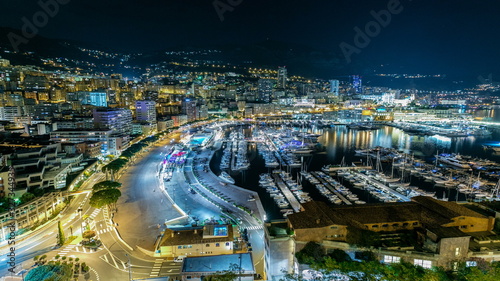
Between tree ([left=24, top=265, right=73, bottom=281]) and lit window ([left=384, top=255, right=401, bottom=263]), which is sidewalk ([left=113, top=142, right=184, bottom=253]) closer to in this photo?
tree ([left=24, top=265, right=73, bottom=281])

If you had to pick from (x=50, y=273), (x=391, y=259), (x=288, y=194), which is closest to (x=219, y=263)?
(x=50, y=273)

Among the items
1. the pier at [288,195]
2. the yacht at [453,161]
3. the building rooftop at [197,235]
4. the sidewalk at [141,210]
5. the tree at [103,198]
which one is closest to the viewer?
the building rooftop at [197,235]

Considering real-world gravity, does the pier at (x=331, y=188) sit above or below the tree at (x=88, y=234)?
below

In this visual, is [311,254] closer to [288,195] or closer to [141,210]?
[141,210]

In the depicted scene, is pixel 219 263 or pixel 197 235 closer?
pixel 219 263

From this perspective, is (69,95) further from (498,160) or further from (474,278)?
(498,160)

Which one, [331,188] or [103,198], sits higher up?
[103,198]

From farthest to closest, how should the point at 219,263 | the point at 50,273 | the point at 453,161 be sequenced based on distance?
the point at 453,161 < the point at 219,263 < the point at 50,273

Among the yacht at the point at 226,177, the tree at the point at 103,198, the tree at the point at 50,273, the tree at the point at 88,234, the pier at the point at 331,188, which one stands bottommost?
the pier at the point at 331,188

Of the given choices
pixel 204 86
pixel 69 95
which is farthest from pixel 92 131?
pixel 204 86

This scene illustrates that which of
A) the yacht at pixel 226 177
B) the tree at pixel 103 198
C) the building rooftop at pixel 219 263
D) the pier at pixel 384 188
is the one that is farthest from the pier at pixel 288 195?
the tree at pixel 103 198

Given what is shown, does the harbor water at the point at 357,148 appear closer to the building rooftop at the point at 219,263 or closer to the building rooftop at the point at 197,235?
the building rooftop at the point at 197,235
